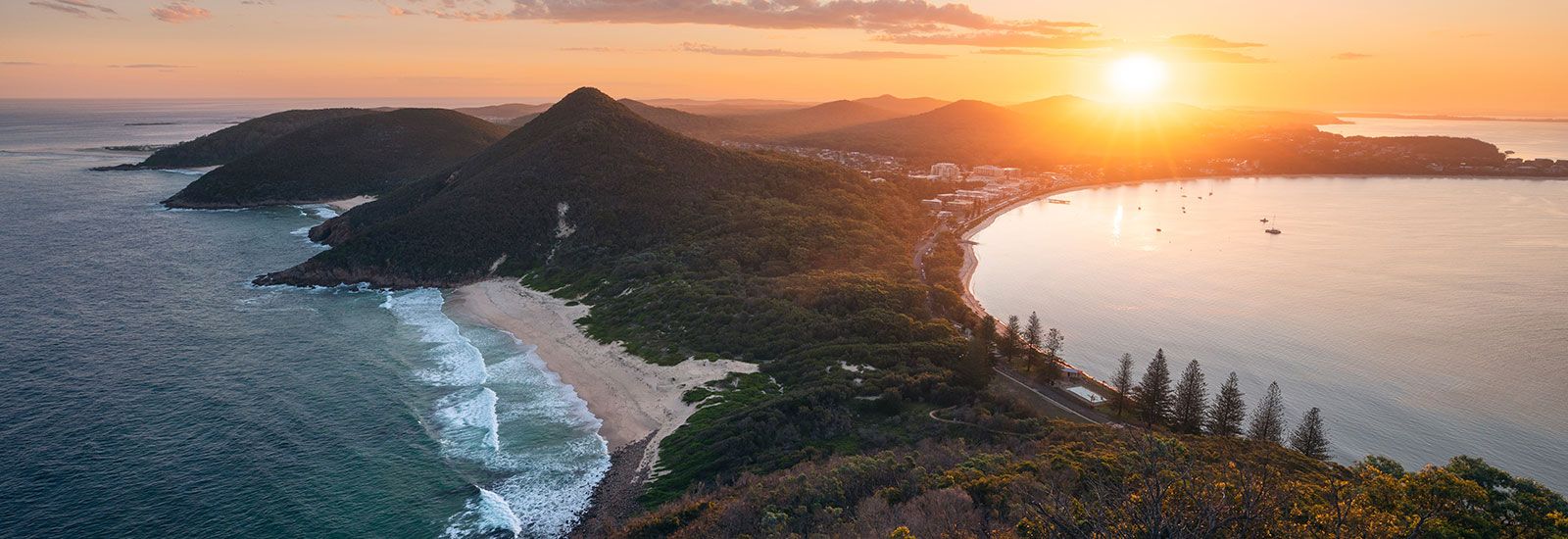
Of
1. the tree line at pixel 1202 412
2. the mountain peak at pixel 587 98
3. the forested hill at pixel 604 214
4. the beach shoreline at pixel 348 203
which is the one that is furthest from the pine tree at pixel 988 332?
the beach shoreline at pixel 348 203

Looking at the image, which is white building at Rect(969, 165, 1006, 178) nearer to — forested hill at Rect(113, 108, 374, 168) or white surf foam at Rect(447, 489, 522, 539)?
forested hill at Rect(113, 108, 374, 168)

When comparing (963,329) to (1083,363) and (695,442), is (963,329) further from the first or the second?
(695,442)

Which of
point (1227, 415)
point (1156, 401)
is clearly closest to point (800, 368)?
point (1156, 401)

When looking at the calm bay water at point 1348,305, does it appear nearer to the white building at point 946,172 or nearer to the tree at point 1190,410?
the tree at point 1190,410

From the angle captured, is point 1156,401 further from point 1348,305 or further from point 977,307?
point 1348,305

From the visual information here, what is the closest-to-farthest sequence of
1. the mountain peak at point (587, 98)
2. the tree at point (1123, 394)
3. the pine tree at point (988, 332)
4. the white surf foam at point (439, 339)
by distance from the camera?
the tree at point (1123, 394), the white surf foam at point (439, 339), the pine tree at point (988, 332), the mountain peak at point (587, 98)

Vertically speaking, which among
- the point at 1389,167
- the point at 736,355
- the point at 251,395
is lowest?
the point at 251,395

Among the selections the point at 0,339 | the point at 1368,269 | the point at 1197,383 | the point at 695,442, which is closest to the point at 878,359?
the point at 695,442
